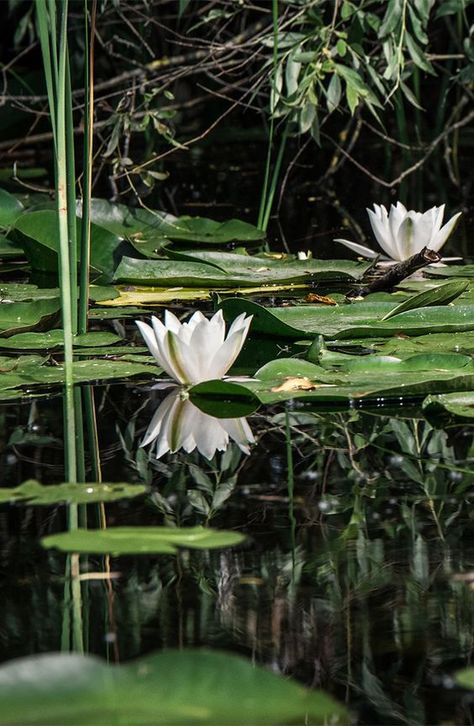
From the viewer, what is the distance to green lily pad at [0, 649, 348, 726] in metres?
0.82

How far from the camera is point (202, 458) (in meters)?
1.53

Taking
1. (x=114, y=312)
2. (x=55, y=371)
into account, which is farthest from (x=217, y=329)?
(x=114, y=312)

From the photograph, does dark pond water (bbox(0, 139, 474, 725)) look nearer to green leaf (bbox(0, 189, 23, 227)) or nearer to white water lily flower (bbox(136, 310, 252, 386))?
white water lily flower (bbox(136, 310, 252, 386))

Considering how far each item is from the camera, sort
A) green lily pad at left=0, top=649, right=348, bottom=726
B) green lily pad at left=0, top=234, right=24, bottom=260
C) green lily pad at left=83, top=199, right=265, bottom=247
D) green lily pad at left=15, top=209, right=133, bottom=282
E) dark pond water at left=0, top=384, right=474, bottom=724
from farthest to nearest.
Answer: green lily pad at left=83, top=199, right=265, bottom=247 → green lily pad at left=0, top=234, right=24, bottom=260 → green lily pad at left=15, top=209, right=133, bottom=282 → dark pond water at left=0, top=384, right=474, bottom=724 → green lily pad at left=0, top=649, right=348, bottom=726

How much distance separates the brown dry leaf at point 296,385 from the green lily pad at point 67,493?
0.37m

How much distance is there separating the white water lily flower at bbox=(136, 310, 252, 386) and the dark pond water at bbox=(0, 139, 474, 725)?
103mm

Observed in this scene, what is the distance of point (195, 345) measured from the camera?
5.67 feet

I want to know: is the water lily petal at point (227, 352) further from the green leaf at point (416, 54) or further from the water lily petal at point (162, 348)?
the green leaf at point (416, 54)

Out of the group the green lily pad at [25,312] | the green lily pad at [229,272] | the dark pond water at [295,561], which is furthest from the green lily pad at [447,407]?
the green lily pad at [229,272]

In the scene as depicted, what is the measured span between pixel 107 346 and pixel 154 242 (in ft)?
3.28

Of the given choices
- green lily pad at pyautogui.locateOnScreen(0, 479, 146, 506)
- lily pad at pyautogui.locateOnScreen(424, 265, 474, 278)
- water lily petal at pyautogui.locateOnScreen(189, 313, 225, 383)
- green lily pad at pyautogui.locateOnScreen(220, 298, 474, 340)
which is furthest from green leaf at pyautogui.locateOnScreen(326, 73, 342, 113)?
green lily pad at pyautogui.locateOnScreen(0, 479, 146, 506)

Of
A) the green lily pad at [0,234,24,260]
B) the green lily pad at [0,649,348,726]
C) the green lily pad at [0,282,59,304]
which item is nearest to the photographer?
the green lily pad at [0,649,348,726]

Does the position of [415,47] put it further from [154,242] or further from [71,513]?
[71,513]

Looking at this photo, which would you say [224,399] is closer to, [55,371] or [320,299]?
[55,371]
